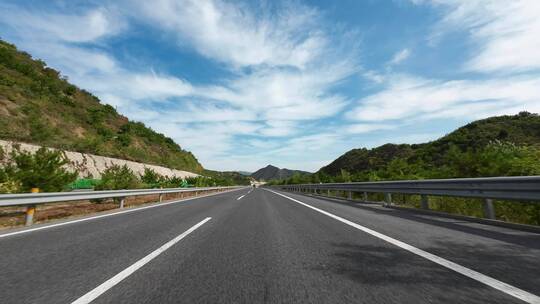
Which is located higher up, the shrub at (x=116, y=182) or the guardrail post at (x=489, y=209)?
the shrub at (x=116, y=182)

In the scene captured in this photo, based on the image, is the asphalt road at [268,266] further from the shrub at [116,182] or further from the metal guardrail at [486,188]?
the shrub at [116,182]

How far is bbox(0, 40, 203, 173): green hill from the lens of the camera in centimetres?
2705

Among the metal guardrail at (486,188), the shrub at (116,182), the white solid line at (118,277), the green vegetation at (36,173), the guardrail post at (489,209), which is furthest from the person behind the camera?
the shrub at (116,182)

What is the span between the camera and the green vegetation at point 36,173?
1187cm

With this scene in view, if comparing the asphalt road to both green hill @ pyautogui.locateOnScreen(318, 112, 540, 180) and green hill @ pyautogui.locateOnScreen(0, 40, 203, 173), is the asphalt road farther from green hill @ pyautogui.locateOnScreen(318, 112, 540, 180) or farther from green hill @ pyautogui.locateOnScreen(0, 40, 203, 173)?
green hill @ pyautogui.locateOnScreen(0, 40, 203, 173)

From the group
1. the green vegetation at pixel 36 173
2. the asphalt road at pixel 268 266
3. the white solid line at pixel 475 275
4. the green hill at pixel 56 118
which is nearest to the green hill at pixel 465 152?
the asphalt road at pixel 268 266

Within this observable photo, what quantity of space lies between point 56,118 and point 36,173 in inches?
1087

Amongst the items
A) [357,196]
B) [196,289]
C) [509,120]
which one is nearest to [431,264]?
[196,289]

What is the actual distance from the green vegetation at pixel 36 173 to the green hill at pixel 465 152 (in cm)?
1746

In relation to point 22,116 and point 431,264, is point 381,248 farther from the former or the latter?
point 22,116

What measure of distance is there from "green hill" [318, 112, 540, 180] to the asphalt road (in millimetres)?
5653

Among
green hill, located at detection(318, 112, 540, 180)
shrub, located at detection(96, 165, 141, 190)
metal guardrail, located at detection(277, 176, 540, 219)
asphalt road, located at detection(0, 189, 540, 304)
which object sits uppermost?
green hill, located at detection(318, 112, 540, 180)

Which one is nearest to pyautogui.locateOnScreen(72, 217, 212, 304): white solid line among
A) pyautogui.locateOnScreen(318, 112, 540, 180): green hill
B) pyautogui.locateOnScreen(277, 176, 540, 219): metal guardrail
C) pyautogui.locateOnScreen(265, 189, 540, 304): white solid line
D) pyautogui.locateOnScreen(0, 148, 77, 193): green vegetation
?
pyautogui.locateOnScreen(265, 189, 540, 304): white solid line

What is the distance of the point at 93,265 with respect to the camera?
11.3ft
